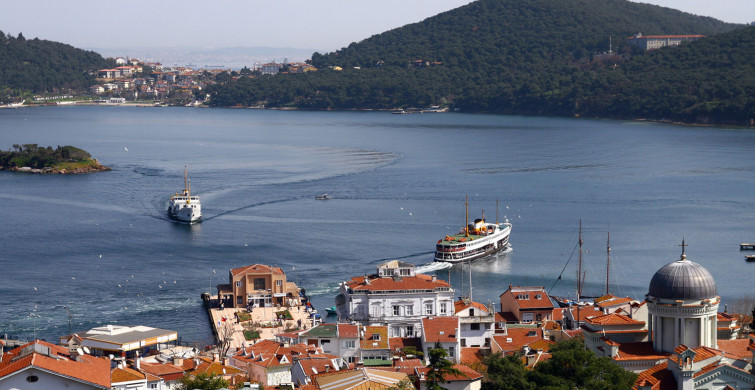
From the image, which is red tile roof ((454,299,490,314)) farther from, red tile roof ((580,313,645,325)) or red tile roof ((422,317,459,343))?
red tile roof ((580,313,645,325))

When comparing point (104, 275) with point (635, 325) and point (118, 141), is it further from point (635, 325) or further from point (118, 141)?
point (118, 141)

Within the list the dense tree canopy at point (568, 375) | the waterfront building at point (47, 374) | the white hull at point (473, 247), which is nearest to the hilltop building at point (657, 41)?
the white hull at point (473, 247)

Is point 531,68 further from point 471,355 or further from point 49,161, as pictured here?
point 471,355

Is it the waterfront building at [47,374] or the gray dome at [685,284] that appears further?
the gray dome at [685,284]

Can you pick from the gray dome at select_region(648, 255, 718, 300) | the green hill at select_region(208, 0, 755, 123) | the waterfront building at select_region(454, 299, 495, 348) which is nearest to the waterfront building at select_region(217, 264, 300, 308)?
the waterfront building at select_region(454, 299, 495, 348)

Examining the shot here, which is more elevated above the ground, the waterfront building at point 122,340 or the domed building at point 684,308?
the domed building at point 684,308

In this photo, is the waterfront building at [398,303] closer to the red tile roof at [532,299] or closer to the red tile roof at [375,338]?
the red tile roof at [532,299]

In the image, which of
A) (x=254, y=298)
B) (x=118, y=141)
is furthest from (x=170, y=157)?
(x=254, y=298)
